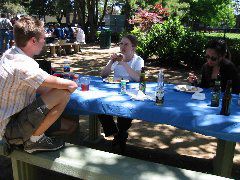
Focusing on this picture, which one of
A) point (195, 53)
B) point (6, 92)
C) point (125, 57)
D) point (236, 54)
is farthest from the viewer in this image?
point (195, 53)

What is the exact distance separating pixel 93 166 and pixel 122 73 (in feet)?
5.90

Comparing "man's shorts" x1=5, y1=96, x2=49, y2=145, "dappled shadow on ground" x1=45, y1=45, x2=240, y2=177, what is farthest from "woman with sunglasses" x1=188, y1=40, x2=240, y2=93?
"man's shorts" x1=5, y1=96, x2=49, y2=145

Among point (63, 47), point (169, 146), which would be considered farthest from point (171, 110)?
point (63, 47)

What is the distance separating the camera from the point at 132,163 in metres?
2.48

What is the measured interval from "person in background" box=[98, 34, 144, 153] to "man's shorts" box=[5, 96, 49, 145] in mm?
1427

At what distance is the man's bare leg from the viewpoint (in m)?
2.45

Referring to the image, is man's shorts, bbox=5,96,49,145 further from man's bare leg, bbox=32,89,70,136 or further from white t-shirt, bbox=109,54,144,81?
white t-shirt, bbox=109,54,144,81

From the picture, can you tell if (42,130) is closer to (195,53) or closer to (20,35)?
(20,35)

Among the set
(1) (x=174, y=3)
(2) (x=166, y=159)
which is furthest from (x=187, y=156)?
(1) (x=174, y=3)

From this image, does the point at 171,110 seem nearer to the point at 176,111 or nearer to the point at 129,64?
the point at 176,111

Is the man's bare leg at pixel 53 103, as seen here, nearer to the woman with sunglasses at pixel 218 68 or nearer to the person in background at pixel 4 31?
the woman with sunglasses at pixel 218 68

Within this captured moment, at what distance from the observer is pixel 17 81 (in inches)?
91.7

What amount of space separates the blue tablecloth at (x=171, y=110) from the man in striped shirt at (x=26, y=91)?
1.23 feet

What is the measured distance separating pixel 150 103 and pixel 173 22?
8993mm
